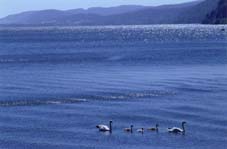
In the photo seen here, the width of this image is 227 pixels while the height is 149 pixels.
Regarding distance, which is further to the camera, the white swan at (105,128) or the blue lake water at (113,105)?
the white swan at (105,128)

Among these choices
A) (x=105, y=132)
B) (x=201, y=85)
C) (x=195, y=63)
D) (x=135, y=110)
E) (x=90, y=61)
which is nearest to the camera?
(x=105, y=132)

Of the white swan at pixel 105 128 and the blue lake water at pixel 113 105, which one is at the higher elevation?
the white swan at pixel 105 128

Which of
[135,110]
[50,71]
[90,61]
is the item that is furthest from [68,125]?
[90,61]

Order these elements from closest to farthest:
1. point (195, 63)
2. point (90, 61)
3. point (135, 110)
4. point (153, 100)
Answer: point (135, 110), point (153, 100), point (195, 63), point (90, 61)

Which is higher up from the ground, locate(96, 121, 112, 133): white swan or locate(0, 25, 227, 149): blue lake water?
locate(96, 121, 112, 133): white swan

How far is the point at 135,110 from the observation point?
191 ft

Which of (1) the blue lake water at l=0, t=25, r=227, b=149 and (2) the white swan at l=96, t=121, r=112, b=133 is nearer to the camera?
(1) the blue lake water at l=0, t=25, r=227, b=149

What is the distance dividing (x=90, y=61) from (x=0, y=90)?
1722 inches

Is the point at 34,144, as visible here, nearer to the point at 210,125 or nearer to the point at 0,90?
the point at 210,125

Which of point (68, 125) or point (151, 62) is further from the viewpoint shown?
point (151, 62)

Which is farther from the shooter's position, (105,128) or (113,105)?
(113,105)

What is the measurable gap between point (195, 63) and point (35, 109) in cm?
4679

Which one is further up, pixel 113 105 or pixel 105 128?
pixel 105 128

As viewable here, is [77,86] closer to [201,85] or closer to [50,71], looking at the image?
[201,85]
